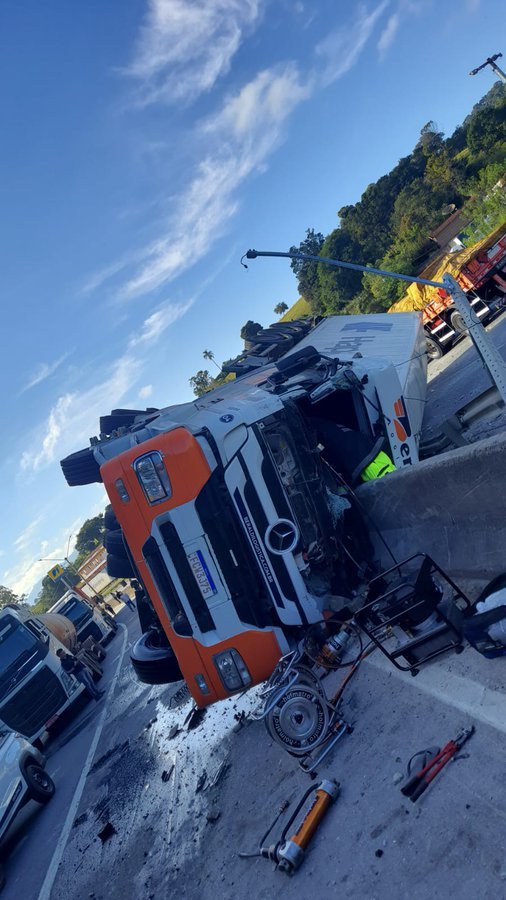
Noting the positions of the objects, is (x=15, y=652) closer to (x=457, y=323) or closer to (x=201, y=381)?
(x=457, y=323)

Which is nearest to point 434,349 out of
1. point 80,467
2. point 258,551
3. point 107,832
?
point 80,467

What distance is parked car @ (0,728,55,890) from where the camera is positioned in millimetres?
6449

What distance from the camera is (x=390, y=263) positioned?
34062 millimetres

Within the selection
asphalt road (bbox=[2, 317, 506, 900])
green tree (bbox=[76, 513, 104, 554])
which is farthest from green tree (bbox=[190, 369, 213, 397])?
asphalt road (bbox=[2, 317, 506, 900])

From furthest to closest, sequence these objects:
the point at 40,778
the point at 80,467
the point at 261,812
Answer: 1. the point at 80,467
2. the point at 40,778
3. the point at 261,812

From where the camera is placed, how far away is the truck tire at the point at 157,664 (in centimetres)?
541

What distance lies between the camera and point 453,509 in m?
4.44

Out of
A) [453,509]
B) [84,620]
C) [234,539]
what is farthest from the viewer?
[84,620]

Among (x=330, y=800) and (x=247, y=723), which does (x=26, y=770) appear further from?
(x=330, y=800)

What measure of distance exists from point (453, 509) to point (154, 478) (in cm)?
259

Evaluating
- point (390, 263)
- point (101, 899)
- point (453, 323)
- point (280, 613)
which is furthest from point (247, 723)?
point (390, 263)

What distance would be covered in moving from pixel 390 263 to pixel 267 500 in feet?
107

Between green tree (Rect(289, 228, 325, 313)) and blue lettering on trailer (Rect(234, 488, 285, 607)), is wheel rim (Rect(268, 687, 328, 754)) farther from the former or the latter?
green tree (Rect(289, 228, 325, 313))

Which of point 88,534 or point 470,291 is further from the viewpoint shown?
point 88,534
